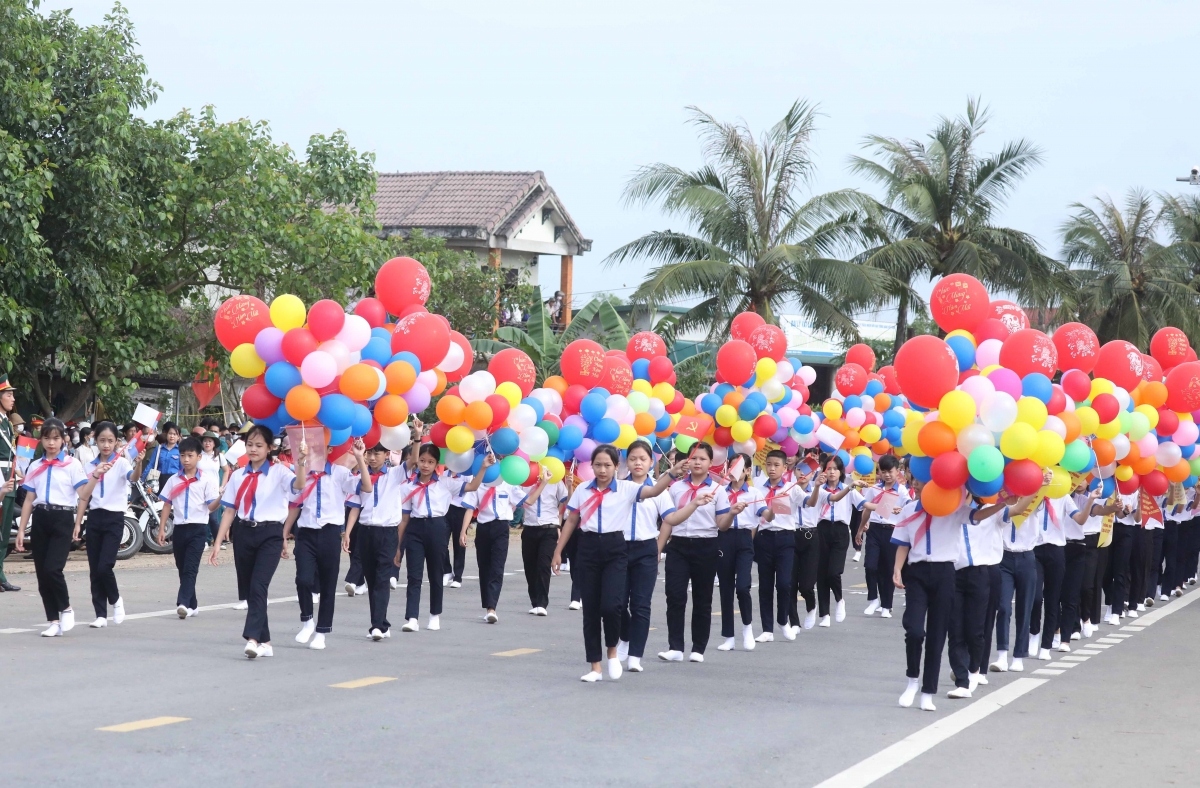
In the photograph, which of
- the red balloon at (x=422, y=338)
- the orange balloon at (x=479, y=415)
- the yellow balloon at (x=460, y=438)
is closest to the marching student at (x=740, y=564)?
the orange balloon at (x=479, y=415)

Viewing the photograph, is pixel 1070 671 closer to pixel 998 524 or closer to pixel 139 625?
pixel 998 524

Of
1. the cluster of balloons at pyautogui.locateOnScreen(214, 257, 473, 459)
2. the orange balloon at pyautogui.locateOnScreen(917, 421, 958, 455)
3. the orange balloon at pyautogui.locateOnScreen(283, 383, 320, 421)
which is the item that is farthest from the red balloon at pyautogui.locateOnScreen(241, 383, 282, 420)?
the orange balloon at pyautogui.locateOnScreen(917, 421, 958, 455)

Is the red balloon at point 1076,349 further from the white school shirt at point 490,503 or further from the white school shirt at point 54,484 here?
the white school shirt at point 54,484

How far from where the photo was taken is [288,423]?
10.6m

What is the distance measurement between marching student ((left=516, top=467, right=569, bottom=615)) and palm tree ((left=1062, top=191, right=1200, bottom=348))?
934 inches

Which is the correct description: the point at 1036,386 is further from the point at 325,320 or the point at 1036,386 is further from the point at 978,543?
the point at 325,320

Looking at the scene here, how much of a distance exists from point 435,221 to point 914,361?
28198 mm

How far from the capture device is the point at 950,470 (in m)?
8.83

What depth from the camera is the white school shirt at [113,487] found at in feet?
38.1

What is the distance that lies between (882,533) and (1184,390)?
328 centimetres

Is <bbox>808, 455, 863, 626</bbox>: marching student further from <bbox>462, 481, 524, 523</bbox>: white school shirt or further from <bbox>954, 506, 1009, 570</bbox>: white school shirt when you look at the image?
<bbox>954, 506, 1009, 570</bbox>: white school shirt

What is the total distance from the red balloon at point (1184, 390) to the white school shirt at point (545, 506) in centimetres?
622

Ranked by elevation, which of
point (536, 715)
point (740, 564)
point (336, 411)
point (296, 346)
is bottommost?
point (536, 715)

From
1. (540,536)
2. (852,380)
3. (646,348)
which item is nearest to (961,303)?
(540,536)
